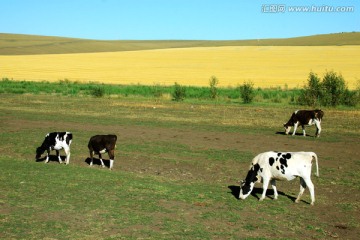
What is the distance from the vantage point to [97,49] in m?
168

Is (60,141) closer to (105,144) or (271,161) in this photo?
(105,144)

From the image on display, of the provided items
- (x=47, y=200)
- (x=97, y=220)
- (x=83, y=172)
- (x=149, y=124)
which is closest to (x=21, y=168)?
(x=83, y=172)

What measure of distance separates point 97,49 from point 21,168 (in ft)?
511

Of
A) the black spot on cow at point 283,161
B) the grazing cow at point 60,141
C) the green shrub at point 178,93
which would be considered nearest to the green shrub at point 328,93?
the green shrub at point 178,93

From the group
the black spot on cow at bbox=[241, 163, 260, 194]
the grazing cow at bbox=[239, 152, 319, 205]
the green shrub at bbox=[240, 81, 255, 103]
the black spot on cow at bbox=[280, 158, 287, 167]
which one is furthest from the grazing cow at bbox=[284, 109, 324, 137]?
the green shrub at bbox=[240, 81, 255, 103]

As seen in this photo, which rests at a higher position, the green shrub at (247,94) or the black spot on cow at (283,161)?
the green shrub at (247,94)

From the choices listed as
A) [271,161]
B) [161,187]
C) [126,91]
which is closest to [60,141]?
[161,187]

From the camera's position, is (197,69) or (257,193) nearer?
(257,193)

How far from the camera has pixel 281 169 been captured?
1338 centimetres

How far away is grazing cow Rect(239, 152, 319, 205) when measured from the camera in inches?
521

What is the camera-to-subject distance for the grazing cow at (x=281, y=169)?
1323 centimetres

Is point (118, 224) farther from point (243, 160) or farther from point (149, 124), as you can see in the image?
point (149, 124)

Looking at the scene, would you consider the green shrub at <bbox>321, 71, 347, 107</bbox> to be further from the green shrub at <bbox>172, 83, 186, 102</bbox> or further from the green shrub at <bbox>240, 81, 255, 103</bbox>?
the green shrub at <bbox>172, 83, 186, 102</bbox>

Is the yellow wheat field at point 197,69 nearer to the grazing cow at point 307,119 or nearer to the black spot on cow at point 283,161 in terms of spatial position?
the grazing cow at point 307,119
